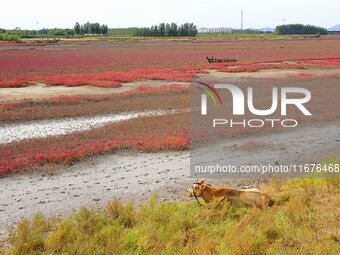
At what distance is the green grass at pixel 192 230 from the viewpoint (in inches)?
304

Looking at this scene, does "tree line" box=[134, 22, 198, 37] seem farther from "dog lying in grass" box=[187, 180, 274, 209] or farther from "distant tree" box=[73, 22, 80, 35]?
"dog lying in grass" box=[187, 180, 274, 209]

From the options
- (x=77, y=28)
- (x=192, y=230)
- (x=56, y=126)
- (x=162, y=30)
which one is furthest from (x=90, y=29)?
(x=192, y=230)

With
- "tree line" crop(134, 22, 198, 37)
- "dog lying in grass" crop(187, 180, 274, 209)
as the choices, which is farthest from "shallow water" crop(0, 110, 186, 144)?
"tree line" crop(134, 22, 198, 37)

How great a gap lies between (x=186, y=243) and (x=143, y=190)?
11.8 feet

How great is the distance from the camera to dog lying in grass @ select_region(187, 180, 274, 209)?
961 centimetres

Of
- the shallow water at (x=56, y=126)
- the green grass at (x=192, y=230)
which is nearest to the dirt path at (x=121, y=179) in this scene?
the green grass at (x=192, y=230)

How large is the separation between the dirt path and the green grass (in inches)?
43.4

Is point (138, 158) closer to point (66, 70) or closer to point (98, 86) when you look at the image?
point (98, 86)

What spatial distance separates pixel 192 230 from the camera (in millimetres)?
8695

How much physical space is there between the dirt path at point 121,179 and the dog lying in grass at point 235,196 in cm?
115

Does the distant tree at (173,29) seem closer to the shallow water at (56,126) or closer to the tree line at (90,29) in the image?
the tree line at (90,29)

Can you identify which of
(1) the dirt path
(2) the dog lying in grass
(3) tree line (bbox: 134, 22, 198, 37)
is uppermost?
Result: (3) tree line (bbox: 134, 22, 198, 37)

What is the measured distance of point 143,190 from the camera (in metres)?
11.8

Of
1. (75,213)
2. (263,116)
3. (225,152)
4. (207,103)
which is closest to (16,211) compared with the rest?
(75,213)
